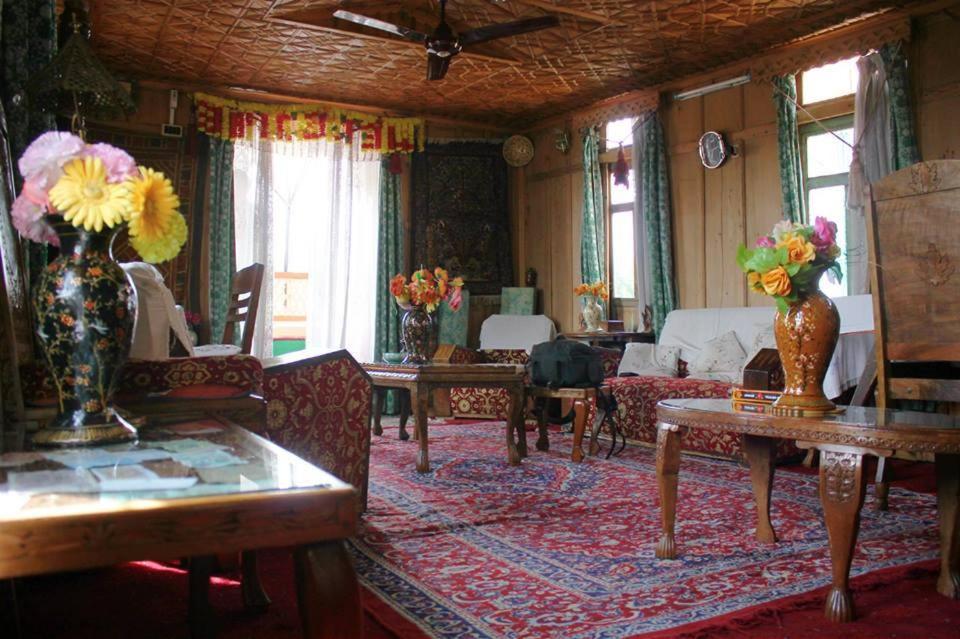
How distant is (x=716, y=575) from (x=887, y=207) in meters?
1.51

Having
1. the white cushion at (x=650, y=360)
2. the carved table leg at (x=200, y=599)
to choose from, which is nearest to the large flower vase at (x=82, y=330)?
the carved table leg at (x=200, y=599)

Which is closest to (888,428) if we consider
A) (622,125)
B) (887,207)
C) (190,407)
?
(887,207)

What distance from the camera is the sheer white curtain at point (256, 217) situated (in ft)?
24.8

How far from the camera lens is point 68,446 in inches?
57.9

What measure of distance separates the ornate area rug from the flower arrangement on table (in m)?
2.90

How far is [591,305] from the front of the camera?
748 cm

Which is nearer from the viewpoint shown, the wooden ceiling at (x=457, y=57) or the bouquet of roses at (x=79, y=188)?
the bouquet of roses at (x=79, y=188)

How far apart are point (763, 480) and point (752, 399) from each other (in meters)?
0.48

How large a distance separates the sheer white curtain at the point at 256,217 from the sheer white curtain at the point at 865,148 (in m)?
4.98

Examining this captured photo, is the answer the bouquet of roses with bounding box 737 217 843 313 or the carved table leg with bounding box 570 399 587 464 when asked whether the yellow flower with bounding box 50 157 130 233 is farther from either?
the carved table leg with bounding box 570 399 587 464

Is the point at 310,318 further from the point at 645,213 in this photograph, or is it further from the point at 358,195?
the point at 645,213

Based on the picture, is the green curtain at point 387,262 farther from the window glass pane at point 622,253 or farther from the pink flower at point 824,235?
the pink flower at point 824,235

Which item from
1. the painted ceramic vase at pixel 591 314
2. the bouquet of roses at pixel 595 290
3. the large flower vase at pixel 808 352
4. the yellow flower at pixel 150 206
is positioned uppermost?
the bouquet of roses at pixel 595 290

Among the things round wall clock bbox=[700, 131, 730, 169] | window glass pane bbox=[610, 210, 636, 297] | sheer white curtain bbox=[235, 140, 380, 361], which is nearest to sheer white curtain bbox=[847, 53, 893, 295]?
round wall clock bbox=[700, 131, 730, 169]
